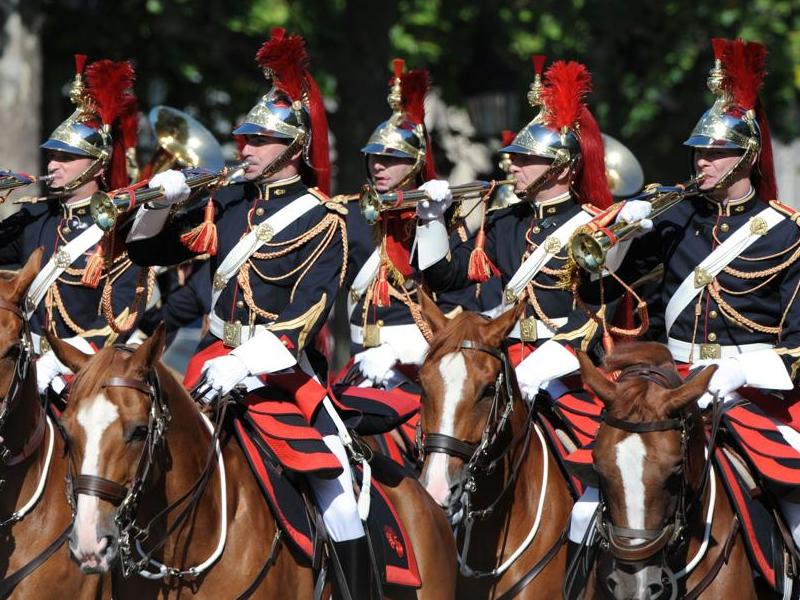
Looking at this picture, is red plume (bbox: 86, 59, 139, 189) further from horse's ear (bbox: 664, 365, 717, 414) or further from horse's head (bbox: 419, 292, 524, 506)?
horse's ear (bbox: 664, 365, 717, 414)

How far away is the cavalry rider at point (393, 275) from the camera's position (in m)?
8.28

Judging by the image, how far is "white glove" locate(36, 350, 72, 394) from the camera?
743cm

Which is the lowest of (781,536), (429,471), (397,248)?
(781,536)

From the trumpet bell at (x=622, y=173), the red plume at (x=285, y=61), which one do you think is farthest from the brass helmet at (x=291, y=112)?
the trumpet bell at (x=622, y=173)

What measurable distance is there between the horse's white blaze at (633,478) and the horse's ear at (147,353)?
1723 mm

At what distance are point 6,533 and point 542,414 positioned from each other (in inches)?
97.3

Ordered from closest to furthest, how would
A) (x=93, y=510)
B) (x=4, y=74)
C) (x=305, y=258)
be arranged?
(x=93, y=510)
(x=305, y=258)
(x=4, y=74)

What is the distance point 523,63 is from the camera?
1872cm

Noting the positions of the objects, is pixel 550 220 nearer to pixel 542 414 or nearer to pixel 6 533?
pixel 542 414

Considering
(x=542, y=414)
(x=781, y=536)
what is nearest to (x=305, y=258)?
(x=542, y=414)

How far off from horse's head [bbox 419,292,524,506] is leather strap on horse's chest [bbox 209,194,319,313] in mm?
864

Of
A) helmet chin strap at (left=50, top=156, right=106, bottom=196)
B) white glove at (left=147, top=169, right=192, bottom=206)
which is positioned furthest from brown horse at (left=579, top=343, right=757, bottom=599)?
helmet chin strap at (left=50, top=156, right=106, bottom=196)

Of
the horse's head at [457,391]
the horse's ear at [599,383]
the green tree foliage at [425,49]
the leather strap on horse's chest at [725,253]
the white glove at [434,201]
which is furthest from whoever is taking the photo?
the green tree foliage at [425,49]

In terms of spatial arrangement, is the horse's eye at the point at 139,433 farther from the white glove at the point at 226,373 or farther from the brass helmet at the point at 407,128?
the brass helmet at the point at 407,128
